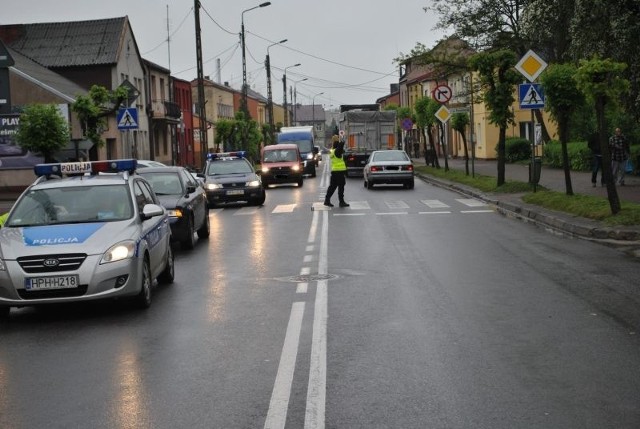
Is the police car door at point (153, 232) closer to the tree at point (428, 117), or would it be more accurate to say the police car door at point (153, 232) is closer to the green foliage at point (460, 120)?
the green foliage at point (460, 120)

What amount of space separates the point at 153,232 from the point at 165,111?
173ft

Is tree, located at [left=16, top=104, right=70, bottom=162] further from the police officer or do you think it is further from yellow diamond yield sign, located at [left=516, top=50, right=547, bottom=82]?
yellow diamond yield sign, located at [left=516, top=50, right=547, bottom=82]

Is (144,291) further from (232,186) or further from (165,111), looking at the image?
(165,111)

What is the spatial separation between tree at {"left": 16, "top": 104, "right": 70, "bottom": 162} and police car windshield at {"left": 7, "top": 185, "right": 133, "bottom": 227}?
17227 millimetres

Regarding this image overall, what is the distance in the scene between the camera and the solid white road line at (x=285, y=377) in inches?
224

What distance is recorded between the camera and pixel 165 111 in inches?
2467

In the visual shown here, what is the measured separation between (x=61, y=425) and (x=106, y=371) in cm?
146

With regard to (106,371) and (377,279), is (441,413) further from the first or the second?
(377,279)

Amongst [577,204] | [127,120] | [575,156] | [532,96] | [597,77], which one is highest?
[597,77]

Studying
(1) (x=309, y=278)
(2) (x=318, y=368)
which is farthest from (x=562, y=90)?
(2) (x=318, y=368)

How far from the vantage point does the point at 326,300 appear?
1021cm

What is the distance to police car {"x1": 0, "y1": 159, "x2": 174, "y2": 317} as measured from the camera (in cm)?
945

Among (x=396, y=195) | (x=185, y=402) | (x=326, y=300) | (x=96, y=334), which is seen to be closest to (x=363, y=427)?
(x=185, y=402)

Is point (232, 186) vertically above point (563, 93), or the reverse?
point (563, 93)
